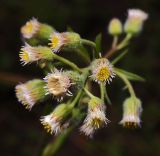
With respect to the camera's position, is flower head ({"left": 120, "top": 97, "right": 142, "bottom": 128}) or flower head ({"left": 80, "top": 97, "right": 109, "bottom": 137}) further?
flower head ({"left": 120, "top": 97, "right": 142, "bottom": 128})

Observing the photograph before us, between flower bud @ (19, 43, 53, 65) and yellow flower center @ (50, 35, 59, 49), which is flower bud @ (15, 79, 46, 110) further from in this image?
yellow flower center @ (50, 35, 59, 49)

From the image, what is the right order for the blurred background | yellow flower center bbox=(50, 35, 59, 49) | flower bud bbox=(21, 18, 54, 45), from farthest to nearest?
the blurred background < flower bud bbox=(21, 18, 54, 45) < yellow flower center bbox=(50, 35, 59, 49)

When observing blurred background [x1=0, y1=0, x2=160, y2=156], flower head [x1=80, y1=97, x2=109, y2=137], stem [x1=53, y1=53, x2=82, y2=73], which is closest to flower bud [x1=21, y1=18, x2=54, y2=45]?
stem [x1=53, y1=53, x2=82, y2=73]

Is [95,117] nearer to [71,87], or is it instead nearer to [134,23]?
[71,87]

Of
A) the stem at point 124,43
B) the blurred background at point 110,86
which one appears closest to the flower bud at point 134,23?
the stem at point 124,43

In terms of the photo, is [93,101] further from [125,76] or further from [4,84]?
[4,84]

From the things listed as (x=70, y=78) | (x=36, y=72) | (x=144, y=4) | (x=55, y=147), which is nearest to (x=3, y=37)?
(x=36, y=72)

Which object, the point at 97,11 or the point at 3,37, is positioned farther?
the point at 97,11

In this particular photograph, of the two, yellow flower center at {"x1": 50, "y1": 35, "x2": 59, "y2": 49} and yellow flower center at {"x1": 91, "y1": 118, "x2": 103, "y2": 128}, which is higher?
yellow flower center at {"x1": 50, "y1": 35, "x2": 59, "y2": 49}
